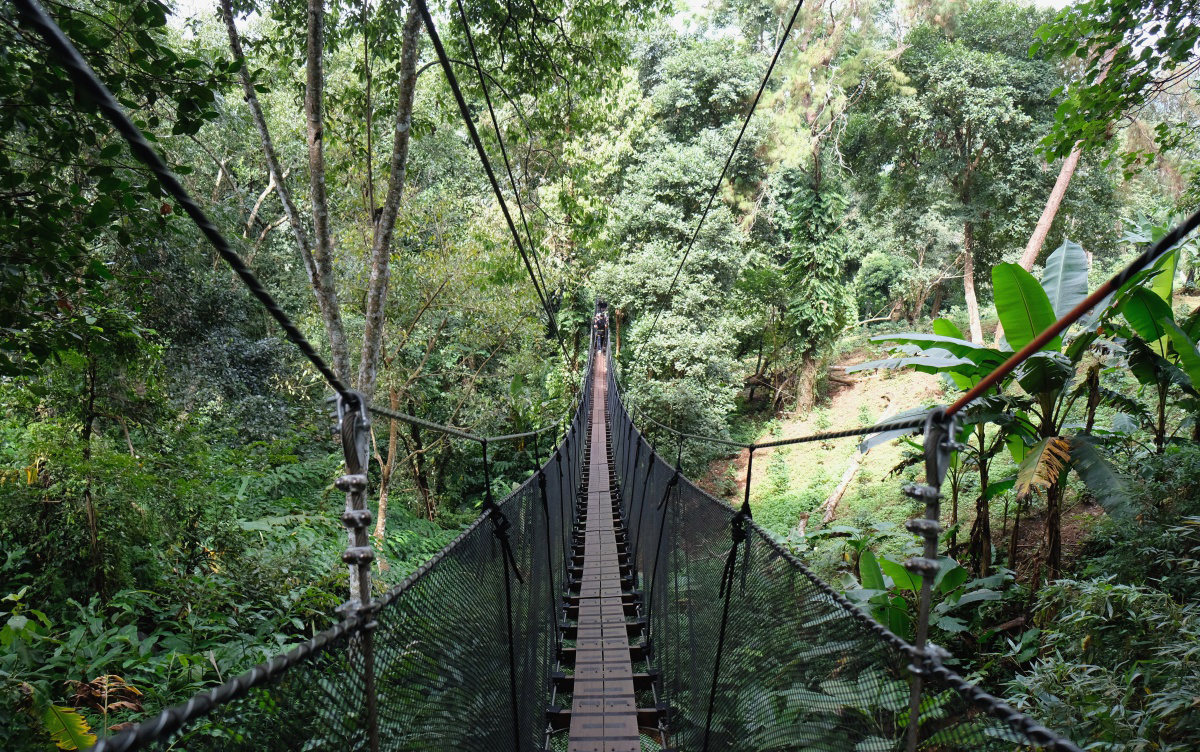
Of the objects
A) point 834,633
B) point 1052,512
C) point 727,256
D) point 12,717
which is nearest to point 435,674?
point 834,633

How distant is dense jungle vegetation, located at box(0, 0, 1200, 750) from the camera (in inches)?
75.5

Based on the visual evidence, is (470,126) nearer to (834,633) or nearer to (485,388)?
(834,633)

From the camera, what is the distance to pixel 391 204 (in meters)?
3.19

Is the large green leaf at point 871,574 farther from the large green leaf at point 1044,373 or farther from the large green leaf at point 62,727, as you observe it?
the large green leaf at point 62,727

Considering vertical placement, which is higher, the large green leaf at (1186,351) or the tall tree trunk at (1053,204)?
the tall tree trunk at (1053,204)

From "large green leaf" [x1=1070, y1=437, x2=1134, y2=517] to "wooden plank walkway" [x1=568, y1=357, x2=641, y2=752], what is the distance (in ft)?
5.59

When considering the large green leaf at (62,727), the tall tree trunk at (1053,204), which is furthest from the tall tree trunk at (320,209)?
the tall tree trunk at (1053,204)

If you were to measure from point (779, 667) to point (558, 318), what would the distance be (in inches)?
463

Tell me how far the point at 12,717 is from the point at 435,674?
132 cm

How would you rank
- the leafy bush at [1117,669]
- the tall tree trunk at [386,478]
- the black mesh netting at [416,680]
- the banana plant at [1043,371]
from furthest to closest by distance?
the tall tree trunk at [386,478], the banana plant at [1043,371], the leafy bush at [1117,669], the black mesh netting at [416,680]

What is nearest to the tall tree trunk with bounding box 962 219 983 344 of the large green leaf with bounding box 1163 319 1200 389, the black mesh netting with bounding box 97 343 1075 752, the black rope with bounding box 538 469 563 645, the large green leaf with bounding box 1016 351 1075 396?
the large green leaf with bounding box 1163 319 1200 389

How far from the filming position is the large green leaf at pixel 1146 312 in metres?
2.13

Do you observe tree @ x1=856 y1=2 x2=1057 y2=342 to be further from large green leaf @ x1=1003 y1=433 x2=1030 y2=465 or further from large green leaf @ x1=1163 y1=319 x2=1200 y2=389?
large green leaf @ x1=1163 y1=319 x2=1200 y2=389

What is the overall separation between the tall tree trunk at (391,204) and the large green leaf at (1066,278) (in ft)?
9.79
